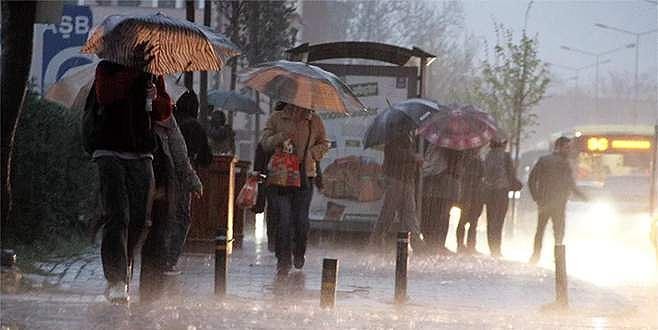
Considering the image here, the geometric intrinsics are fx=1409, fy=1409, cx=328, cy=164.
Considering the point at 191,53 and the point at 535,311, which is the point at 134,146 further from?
the point at 535,311

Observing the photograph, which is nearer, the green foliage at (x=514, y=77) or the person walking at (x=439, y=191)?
the person walking at (x=439, y=191)

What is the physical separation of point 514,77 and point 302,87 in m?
27.1

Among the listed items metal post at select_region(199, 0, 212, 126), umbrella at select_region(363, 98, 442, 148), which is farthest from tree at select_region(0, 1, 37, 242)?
metal post at select_region(199, 0, 212, 126)

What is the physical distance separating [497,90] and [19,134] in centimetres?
2786

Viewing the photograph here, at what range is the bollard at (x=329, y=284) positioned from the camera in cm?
1085

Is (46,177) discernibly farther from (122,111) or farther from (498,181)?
(498,181)

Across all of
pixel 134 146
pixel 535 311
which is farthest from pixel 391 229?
pixel 134 146

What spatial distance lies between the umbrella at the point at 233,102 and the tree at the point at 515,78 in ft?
39.6

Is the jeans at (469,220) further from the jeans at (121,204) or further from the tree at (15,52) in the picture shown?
the jeans at (121,204)

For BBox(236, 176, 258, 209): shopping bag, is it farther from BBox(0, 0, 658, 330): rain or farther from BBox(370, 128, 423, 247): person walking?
BBox(370, 128, 423, 247): person walking

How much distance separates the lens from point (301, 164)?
13703 mm

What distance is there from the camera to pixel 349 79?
19.9 meters

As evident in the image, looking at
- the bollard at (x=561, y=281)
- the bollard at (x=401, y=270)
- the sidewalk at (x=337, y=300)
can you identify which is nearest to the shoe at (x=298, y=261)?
the sidewalk at (x=337, y=300)

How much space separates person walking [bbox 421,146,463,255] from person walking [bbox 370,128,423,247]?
1.89 feet
